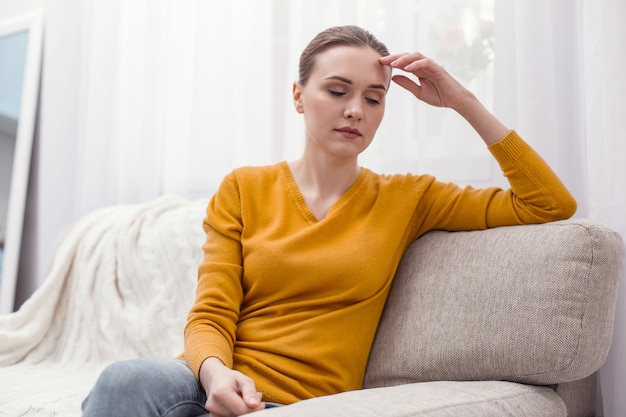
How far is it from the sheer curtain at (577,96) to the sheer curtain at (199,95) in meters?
0.13

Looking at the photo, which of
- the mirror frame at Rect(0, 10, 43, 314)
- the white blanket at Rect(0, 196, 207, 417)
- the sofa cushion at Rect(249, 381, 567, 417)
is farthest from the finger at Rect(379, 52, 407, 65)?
the mirror frame at Rect(0, 10, 43, 314)

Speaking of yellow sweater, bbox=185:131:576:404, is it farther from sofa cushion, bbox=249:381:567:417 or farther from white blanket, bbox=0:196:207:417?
white blanket, bbox=0:196:207:417

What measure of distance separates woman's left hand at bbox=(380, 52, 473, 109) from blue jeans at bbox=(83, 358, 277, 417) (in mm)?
694

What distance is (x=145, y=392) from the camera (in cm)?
98

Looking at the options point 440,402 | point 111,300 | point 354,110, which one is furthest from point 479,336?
point 111,300

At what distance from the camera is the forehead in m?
1.27

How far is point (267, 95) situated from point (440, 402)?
1353mm

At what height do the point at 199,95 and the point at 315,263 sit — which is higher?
the point at 199,95

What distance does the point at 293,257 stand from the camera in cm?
123

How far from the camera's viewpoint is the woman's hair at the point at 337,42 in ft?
4.24

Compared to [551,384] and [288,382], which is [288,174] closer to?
[288,382]

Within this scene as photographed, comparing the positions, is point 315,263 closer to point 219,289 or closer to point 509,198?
point 219,289

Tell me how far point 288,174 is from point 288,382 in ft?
1.45

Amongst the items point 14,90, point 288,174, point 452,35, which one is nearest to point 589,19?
point 452,35
